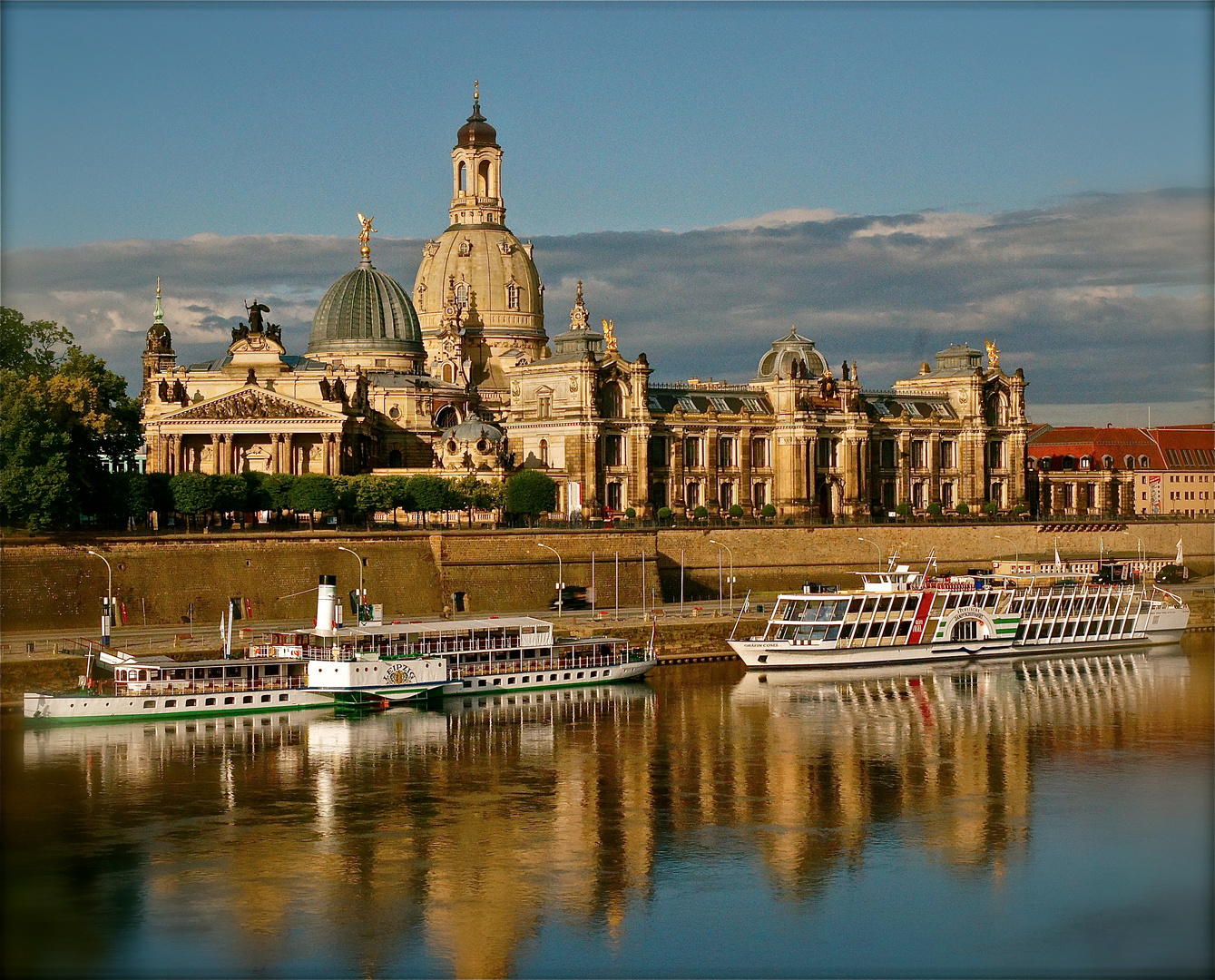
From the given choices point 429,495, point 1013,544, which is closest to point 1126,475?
point 1013,544

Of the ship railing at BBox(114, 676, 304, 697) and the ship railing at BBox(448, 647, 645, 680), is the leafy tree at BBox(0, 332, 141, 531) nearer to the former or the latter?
the ship railing at BBox(114, 676, 304, 697)

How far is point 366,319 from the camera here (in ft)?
442

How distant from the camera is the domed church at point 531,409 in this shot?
112 metres

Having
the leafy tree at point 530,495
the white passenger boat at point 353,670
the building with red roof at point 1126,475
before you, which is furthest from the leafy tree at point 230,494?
the building with red roof at point 1126,475

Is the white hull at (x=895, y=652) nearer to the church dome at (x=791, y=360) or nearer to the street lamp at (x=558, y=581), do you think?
the street lamp at (x=558, y=581)

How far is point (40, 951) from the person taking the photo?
35.7 m

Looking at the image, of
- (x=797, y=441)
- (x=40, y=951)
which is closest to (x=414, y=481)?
(x=797, y=441)

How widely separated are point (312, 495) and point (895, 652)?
113ft

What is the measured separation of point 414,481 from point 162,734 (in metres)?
42.0

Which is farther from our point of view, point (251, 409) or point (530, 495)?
point (530, 495)

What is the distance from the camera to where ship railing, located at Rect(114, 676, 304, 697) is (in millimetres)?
66562

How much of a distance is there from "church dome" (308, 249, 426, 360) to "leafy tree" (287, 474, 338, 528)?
3404 cm

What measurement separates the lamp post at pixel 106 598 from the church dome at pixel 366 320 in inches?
2009

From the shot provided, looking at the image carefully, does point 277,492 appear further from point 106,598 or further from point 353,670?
point 353,670
